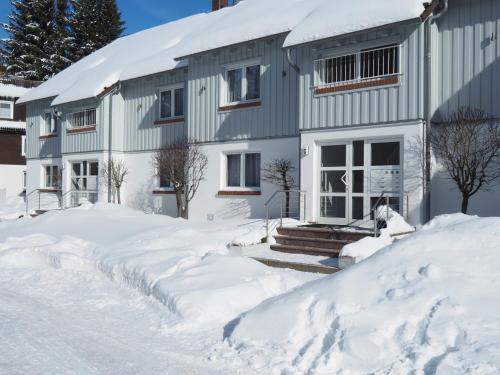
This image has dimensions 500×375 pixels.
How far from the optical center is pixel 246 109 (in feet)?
53.6

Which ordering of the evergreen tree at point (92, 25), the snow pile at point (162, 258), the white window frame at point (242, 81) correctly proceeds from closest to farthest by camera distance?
the snow pile at point (162, 258)
the white window frame at point (242, 81)
the evergreen tree at point (92, 25)

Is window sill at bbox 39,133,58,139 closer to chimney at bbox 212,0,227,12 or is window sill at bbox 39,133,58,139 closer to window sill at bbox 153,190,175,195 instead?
window sill at bbox 153,190,175,195

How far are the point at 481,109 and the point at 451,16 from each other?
7.23ft

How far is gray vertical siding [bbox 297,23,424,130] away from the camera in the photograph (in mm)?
12055

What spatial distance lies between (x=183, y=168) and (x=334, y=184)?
532 centimetres

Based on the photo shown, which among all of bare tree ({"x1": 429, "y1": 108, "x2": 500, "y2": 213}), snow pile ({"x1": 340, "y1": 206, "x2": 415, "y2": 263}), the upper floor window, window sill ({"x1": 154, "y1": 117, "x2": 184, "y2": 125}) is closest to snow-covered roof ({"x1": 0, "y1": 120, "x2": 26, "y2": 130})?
the upper floor window

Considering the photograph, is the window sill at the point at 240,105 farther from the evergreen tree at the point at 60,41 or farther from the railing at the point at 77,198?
the evergreen tree at the point at 60,41

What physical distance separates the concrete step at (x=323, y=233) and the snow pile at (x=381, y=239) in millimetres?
499

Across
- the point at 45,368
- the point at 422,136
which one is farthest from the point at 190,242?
the point at 45,368

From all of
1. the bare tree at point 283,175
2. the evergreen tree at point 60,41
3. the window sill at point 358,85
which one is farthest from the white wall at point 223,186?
the evergreen tree at point 60,41

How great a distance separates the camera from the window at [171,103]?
19.4m

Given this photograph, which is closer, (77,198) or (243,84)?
(243,84)

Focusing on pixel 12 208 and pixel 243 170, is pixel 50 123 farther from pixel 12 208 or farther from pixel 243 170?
pixel 243 170

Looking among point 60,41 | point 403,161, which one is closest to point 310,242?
point 403,161
